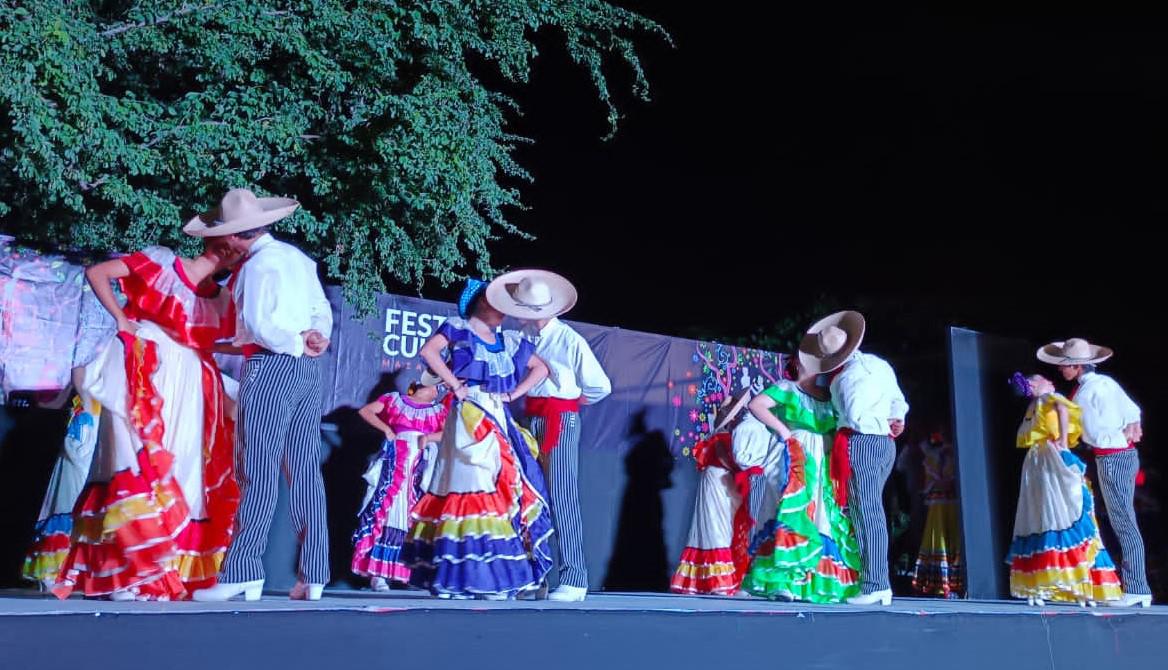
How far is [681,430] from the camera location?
363 inches

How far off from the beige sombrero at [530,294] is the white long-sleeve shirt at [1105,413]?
3.74 meters

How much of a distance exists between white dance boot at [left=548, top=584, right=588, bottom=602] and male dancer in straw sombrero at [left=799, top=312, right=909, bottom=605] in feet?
5.22

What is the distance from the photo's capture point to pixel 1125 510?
6.96 meters

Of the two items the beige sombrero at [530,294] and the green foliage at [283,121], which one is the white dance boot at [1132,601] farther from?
the green foliage at [283,121]

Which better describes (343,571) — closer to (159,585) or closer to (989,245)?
(159,585)

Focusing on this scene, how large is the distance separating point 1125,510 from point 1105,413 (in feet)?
2.07

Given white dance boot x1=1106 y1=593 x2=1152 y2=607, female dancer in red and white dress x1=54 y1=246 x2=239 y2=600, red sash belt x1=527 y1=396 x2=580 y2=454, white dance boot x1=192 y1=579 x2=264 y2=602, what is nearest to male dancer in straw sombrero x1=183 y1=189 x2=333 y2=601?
white dance boot x1=192 y1=579 x2=264 y2=602

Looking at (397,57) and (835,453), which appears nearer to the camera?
(835,453)

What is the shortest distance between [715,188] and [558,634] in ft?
37.9

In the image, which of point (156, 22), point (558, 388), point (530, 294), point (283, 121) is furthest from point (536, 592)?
point (156, 22)

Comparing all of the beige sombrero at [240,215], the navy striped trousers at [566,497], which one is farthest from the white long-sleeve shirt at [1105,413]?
the beige sombrero at [240,215]

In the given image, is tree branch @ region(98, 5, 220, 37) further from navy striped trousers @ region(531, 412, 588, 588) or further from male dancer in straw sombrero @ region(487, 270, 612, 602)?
navy striped trousers @ region(531, 412, 588, 588)

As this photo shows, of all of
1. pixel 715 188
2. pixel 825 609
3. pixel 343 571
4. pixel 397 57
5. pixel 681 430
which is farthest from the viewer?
pixel 715 188

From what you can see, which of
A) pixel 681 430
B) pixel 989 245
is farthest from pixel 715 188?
pixel 681 430
